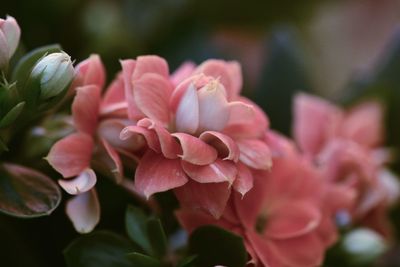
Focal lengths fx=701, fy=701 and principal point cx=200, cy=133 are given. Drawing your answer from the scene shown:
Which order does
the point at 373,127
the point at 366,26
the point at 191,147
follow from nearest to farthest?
the point at 191,147 → the point at 373,127 → the point at 366,26

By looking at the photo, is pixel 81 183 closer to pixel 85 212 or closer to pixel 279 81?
pixel 85 212

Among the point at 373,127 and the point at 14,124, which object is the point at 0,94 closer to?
the point at 14,124

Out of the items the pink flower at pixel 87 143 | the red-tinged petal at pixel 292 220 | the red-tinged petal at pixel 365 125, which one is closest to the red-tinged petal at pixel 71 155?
the pink flower at pixel 87 143

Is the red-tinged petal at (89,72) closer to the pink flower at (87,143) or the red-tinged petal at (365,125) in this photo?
the pink flower at (87,143)

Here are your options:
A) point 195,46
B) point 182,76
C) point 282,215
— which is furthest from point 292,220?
point 195,46

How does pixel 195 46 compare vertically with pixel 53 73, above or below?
below

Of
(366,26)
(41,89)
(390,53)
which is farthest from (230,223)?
(366,26)
